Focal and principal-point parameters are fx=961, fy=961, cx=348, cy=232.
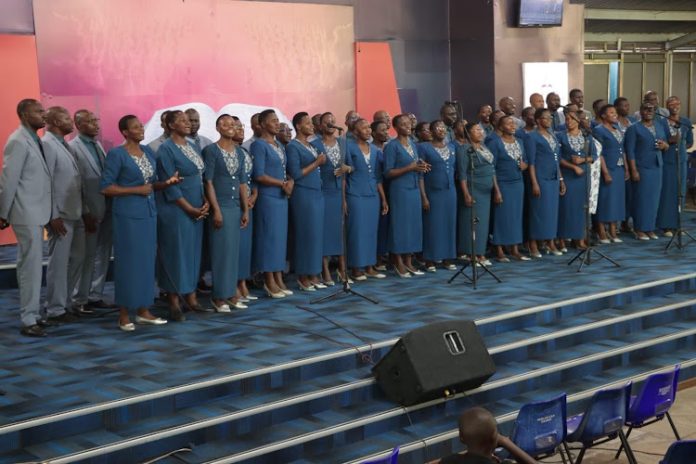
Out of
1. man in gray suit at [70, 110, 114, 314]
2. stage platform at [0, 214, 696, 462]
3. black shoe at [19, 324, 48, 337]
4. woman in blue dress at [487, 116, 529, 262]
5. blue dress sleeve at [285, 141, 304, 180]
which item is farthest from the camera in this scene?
woman in blue dress at [487, 116, 529, 262]

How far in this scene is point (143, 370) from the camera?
5.74 meters

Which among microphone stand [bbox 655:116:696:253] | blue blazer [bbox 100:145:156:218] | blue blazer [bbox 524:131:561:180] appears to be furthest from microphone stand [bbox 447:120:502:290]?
blue blazer [bbox 100:145:156:218]

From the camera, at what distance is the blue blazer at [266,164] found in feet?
24.8

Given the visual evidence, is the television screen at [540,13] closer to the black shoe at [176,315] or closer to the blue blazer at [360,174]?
the blue blazer at [360,174]

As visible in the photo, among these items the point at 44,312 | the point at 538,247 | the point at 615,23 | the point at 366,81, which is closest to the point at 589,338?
the point at 538,247

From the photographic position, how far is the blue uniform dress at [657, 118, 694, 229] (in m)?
10.4

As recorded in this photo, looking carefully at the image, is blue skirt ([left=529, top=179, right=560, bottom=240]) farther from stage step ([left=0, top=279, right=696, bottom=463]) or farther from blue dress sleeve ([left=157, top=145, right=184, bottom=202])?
blue dress sleeve ([left=157, top=145, right=184, bottom=202])

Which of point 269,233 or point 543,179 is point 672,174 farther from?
point 269,233

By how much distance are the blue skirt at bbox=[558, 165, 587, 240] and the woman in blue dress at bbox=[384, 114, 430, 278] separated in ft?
5.90

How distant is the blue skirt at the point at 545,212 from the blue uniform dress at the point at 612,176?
35.0 inches

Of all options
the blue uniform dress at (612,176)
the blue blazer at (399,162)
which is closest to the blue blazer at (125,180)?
the blue blazer at (399,162)

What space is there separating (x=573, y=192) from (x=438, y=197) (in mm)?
1690

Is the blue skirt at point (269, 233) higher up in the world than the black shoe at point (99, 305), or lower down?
higher up

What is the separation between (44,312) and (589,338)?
415cm
